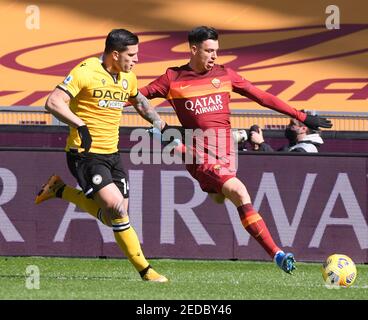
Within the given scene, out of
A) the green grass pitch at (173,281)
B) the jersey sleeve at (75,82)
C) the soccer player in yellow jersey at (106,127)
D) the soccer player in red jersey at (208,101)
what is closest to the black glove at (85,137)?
the soccer player in yellow jersey at (106,127)

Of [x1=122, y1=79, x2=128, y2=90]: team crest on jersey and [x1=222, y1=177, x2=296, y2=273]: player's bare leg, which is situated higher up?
[x1=122, y1=79, x2=128, y2=90]: team crest on jersey

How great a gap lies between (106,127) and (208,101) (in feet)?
3.70

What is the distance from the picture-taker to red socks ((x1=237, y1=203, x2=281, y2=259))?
9.47 meters

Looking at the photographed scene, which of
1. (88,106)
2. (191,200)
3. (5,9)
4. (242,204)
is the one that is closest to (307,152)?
(191,200)

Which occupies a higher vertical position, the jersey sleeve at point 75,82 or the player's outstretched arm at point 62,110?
the jersey sleeve at point 75,82

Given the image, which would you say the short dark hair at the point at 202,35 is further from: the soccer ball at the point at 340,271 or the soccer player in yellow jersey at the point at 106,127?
the soccer ball at the point at 340,271

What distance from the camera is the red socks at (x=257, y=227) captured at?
31.1 ft

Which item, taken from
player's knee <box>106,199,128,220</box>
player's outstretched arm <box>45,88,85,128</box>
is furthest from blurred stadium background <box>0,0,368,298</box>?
player's outstretched arm <box>45,88,85,128</box>

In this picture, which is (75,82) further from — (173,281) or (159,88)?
(173,281)

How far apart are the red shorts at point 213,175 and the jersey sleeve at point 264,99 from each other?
66 centimetres

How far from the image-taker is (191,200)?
1238 cm

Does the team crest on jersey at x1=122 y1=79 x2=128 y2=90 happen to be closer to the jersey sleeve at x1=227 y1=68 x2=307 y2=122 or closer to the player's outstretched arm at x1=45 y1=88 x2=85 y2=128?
the player's outstretched arm at x1=45 y1=88 x2=85 y2=128

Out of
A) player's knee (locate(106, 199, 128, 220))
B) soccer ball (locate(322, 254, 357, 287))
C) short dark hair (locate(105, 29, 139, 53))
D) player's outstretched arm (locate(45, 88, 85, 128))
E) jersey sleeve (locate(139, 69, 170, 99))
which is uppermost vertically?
short dark hair (locate(105, 29, 139, 53))

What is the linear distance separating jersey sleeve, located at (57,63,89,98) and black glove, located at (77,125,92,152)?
1.36ft
